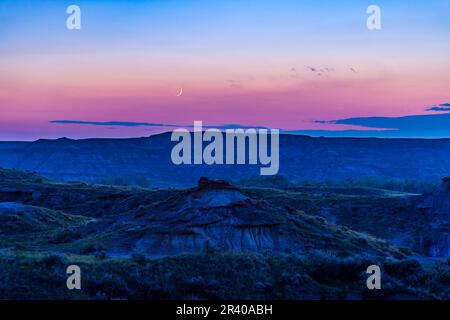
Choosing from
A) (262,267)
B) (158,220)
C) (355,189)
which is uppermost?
(355,189)

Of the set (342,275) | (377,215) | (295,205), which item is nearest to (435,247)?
(377,215)

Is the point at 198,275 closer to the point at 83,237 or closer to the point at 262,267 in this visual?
the point at 262,267

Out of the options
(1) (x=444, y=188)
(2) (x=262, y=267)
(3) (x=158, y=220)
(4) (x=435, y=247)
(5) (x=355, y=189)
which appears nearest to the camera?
(2) (x=262, y=267)

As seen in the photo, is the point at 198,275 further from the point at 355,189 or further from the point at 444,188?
the point at 355,189

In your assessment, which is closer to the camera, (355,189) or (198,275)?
(198,275)
